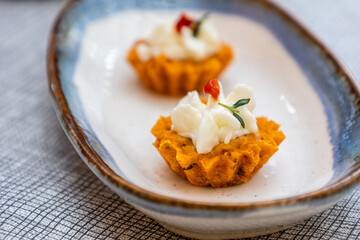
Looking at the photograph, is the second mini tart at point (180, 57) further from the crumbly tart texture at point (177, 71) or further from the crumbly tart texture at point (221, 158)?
the crumbly tart texture at point (221, 158)

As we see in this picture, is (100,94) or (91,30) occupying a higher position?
(91,30)

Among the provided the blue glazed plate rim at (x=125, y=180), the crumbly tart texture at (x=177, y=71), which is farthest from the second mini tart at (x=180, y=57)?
the blue glazed plate rim at (x=125, y=180)

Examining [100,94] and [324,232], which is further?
[100,94]

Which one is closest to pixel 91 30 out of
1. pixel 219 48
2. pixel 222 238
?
pixel 219 48

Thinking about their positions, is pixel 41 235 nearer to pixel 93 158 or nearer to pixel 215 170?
pixel 93 158

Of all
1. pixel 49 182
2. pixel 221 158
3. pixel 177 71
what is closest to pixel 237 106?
pixel 221 158

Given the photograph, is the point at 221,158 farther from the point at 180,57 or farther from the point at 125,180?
the point at 180,57

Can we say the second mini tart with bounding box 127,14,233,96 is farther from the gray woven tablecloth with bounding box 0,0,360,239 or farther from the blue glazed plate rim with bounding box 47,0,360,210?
the gray woven tablecloth with bounding box 0,0,360,239
